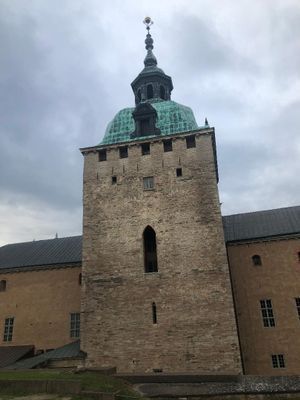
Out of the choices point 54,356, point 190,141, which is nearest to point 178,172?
point 190,141

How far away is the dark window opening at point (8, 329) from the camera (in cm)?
3007

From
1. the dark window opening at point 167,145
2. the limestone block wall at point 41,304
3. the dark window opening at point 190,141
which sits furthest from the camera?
the limestone block wall at point 41,304

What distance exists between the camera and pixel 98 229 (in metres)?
25.6

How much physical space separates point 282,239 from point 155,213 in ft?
32.8

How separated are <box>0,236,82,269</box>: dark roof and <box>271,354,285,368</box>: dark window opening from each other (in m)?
16.8

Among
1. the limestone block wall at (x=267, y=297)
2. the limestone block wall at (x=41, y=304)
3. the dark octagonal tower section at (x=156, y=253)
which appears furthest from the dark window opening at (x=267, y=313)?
the limestone block wall at (x=41, y=304)

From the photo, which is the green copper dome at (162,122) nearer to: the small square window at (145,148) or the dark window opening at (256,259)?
the small square window at (145,148)

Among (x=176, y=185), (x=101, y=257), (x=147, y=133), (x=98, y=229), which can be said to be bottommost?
(x=101, y=257)

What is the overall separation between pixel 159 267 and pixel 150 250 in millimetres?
1871

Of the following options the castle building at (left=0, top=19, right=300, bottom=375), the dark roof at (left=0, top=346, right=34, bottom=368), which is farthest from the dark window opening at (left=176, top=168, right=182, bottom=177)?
the dark roof at (left=0, top=346, right=34, bottom=368)

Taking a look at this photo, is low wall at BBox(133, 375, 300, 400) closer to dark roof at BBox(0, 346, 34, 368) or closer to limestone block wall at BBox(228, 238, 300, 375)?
limestone block wall at BBox(228, 238, 300, 375)

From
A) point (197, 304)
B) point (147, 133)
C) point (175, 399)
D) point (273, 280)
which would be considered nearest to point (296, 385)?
point (175, 399)

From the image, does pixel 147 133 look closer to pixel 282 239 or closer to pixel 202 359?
pixel 282 239

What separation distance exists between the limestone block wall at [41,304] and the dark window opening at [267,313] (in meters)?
14.3
